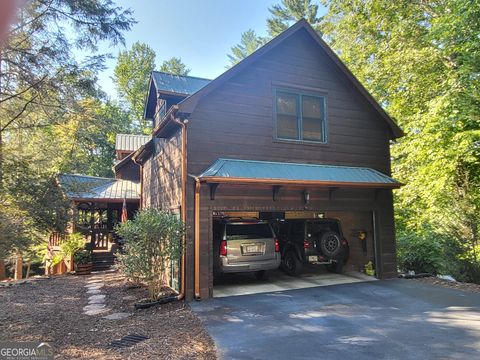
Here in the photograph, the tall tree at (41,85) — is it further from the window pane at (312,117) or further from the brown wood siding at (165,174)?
the window pane at (312,117)

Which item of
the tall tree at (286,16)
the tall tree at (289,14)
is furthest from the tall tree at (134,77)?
the tall tree at (289,14)

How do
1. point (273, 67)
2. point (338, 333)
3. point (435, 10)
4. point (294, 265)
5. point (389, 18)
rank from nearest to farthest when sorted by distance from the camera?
point (338, 333), point (273, 67), point (294, 265), point (435, 10), point (389, 18)

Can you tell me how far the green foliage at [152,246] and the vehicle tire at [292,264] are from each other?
4.15m

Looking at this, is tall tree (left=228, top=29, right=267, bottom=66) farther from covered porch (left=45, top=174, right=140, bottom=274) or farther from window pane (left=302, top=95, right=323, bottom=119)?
window pane (left=302, top=95, right=323, bottom=119)

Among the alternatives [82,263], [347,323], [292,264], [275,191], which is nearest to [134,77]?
[82,263]

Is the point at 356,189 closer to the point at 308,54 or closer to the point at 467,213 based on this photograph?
the point at 467,213

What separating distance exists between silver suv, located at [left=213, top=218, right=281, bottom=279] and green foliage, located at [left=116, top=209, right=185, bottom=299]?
139 cm

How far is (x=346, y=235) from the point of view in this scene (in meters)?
11.4

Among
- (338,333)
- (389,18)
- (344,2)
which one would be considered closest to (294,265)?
(338,333)

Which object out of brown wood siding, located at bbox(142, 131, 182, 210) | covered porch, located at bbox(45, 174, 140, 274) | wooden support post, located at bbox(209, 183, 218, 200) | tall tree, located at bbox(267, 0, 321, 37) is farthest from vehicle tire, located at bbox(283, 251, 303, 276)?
tall tree, located at bbox(267, 0, 321, 37)

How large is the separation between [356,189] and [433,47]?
8.60 m

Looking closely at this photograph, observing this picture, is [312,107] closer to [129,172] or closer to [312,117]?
[312,117]

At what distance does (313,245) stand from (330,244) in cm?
50

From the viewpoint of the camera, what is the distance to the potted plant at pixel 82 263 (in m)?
13.4
